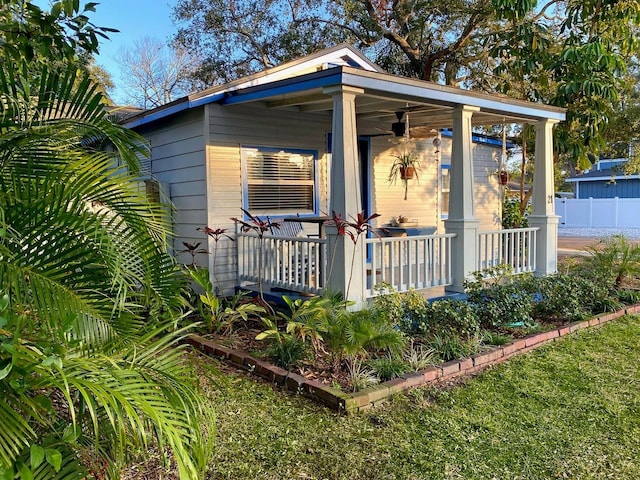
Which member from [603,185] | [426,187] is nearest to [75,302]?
[426,187]

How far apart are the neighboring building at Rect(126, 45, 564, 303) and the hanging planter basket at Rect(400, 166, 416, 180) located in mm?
307

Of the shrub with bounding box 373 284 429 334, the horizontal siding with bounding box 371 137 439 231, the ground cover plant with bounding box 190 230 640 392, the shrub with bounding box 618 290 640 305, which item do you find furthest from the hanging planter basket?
the shrub with bounding box 373 284 429 334

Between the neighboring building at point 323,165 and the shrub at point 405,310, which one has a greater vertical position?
the neighboring building at point 323,165

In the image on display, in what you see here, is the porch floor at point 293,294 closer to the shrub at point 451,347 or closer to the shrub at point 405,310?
the shrub at point 405,310

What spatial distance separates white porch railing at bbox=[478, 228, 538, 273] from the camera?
24.9 ft

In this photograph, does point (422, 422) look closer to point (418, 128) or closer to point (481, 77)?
point (418, 128)

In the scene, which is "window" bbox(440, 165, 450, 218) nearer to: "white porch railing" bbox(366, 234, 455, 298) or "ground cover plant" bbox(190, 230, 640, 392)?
"ground cover plant" bbox(190, 230, 640, 392)

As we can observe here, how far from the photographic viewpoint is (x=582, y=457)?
3.23 m

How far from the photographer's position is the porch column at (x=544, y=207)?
27.4 feet

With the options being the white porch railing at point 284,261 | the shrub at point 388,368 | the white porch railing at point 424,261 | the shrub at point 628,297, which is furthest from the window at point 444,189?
the shrub at point 388,368

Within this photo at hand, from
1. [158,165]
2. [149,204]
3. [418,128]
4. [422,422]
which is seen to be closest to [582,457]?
[422,422]

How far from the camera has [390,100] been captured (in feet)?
21.8

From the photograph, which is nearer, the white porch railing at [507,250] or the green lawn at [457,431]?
the green lawn at [457,431]

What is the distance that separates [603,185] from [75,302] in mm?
35774
